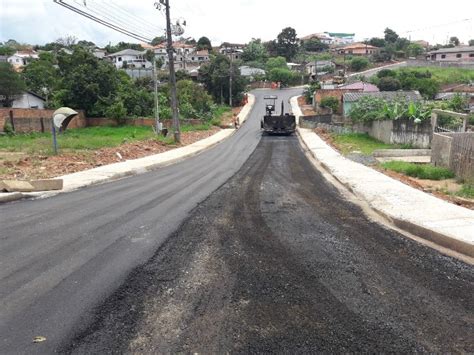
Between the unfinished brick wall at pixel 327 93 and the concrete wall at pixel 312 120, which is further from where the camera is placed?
the unfinished brick wall at pixel 327 93

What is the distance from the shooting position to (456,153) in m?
A: 13.6

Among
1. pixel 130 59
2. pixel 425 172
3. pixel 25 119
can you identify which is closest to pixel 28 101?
pixel 25 119

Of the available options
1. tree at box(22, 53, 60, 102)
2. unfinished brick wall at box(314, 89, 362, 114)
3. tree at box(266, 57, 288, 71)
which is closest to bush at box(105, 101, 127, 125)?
tree at box(22, 53, 60, 102)

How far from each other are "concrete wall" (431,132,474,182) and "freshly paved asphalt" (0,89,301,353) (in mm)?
7632

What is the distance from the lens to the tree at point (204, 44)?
454 ft

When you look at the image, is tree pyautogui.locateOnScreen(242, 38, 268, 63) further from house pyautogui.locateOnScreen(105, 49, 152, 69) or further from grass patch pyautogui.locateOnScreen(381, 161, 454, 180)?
grass patch pyautogui.locateOnScreen(381, 161, 454, 180)

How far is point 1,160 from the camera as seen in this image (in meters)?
17.1

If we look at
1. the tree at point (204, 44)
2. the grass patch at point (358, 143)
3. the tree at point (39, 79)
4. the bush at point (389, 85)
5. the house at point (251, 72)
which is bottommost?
the grass patch at point (358, 143)

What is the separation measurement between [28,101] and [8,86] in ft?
10.8

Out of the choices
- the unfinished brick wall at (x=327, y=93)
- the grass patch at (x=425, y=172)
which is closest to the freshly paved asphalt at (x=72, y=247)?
the grass patch at (x=425, y=172)

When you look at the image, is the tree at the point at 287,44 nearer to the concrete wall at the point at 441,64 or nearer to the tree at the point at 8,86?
the concrete wall at the point at 441,64

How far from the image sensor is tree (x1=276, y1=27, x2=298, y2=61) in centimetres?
11938

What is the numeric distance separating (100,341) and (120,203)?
661 centimetres

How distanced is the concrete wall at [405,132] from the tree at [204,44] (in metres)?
120
